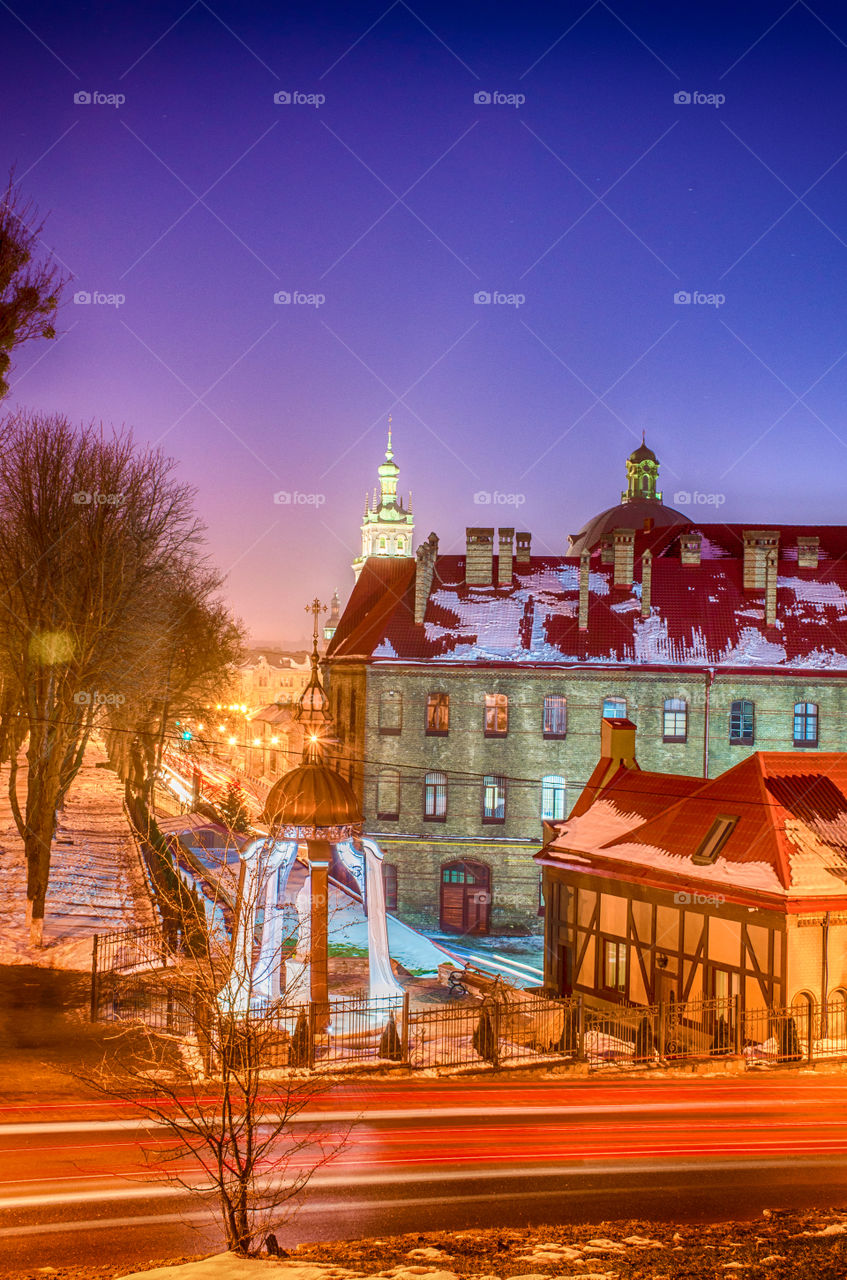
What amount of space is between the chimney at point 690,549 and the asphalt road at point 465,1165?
28.5m

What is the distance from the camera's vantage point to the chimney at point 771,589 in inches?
1582

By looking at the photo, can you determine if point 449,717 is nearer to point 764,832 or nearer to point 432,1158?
point 764,832

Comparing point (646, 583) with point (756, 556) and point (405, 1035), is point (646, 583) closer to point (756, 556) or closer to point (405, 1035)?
point (756, 556)

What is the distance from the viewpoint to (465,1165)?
43.8ft

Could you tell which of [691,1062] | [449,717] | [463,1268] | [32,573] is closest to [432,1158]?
[463,1268]

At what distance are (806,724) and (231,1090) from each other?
29.8 m

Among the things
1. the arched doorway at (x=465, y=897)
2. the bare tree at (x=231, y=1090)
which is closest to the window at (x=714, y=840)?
the bare tree at (x=231, y=1090)

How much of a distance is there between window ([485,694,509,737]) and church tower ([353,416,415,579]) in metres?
93.7

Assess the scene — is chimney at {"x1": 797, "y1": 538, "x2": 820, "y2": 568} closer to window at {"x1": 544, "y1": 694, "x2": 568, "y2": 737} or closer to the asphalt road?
window at {"x1": 544, "y1": 694, "x2": 568, "y2": 737}

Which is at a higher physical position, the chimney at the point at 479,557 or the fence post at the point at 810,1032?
the chimney at the point at 479,557

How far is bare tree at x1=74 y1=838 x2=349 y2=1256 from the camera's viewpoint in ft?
31.7

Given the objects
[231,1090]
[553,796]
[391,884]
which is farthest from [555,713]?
[231,1090]

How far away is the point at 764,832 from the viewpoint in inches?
928

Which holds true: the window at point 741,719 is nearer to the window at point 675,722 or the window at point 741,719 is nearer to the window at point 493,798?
the window at point 675,722
